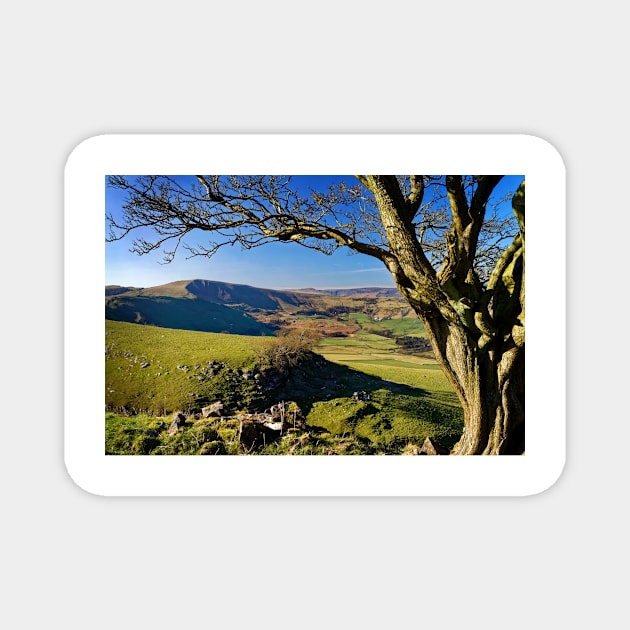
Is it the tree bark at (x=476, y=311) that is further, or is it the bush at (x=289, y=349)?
the bush at (x=289, y=349)

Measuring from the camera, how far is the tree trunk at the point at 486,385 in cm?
207

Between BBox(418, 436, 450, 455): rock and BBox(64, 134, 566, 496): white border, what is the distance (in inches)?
10.7

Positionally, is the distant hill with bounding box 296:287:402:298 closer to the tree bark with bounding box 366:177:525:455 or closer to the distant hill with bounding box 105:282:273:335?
the tree bark with bounding box 366:177:525:455

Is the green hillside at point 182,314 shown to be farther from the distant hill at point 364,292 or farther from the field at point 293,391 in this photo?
the distant hill at point 364,292

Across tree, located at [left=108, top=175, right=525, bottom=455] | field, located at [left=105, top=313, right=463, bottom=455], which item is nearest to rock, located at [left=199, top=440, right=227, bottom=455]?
field, located at [left=105, top=313, right=463, bottom=455]

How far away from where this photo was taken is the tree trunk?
207 cm
